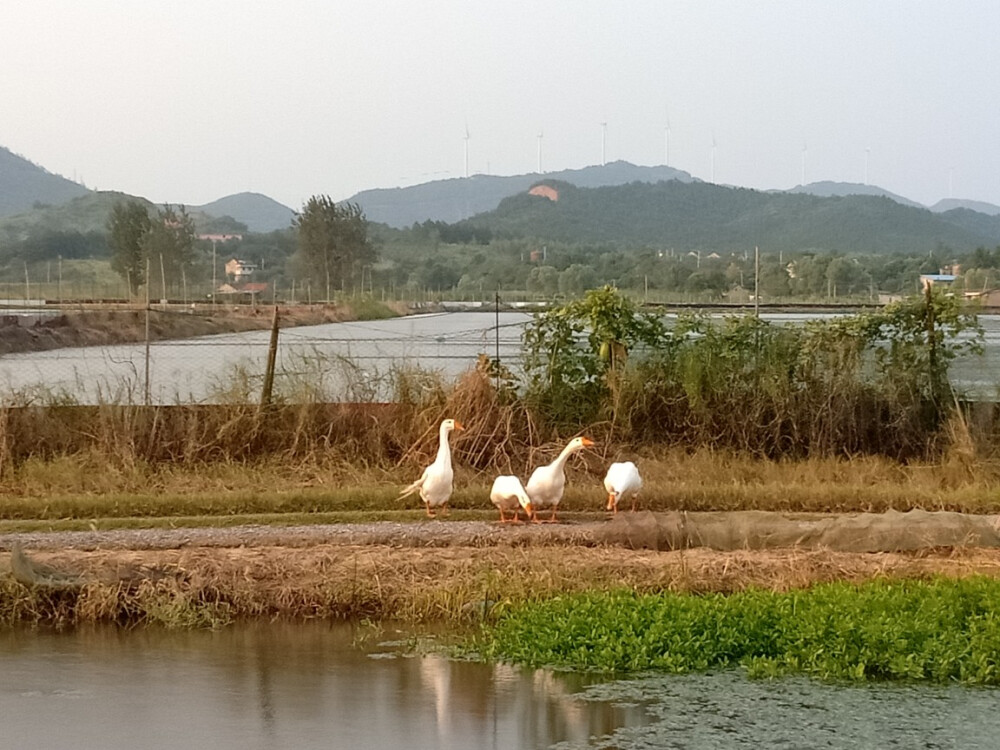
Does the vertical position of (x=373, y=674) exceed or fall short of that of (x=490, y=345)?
it falls short

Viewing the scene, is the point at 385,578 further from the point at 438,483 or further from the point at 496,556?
the point at 438,483

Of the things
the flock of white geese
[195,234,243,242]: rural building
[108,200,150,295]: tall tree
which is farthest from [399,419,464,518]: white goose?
[195,234,243,242]: rural building

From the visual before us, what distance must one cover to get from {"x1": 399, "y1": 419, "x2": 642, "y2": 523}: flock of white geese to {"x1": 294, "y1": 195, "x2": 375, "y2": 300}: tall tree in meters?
29.9

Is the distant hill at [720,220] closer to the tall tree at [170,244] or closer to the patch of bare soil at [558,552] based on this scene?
the tall tree at [170,244]

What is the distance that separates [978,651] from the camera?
10.9 m

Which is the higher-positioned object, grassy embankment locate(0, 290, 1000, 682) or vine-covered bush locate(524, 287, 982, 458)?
vine-covered bush locate(524, 287, 982, 458)

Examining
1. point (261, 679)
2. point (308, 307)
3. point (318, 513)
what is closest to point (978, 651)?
point (261, 679)

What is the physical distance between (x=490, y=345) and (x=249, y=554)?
920 cm

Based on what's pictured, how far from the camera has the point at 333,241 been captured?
51031 millimetres

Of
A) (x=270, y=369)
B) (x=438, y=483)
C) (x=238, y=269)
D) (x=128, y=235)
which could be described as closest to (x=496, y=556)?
(x=438, y=483)

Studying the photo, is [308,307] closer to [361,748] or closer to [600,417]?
[600,417]

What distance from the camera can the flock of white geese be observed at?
1620cm

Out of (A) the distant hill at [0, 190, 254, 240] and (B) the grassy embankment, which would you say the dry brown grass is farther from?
(A) the distant hill at [0, 190, 254, 240]

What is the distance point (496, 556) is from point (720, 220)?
217 ft
